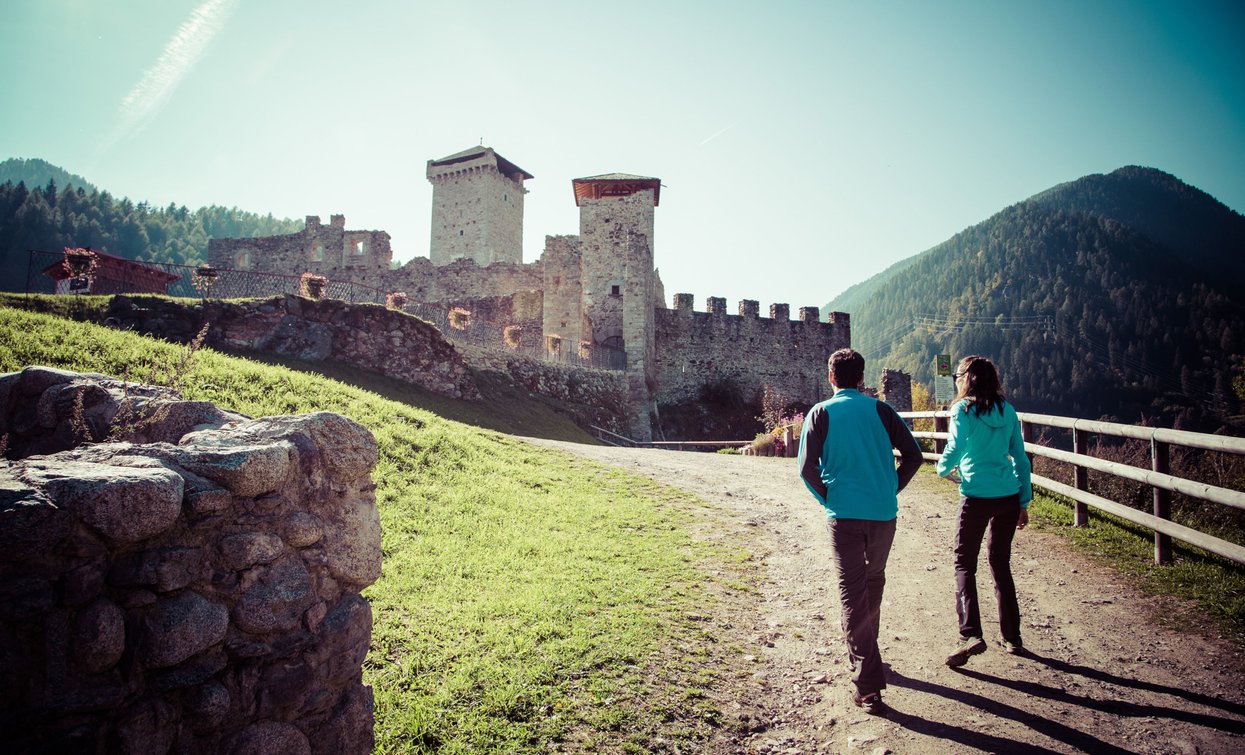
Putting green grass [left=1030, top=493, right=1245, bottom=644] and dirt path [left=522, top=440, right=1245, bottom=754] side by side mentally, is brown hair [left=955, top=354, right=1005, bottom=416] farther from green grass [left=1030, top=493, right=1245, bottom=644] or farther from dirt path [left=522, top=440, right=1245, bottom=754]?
green grass [left=1030, top=493, right=1245, bottom=644]

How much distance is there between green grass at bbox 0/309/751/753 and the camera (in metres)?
3.54

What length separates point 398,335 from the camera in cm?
1645

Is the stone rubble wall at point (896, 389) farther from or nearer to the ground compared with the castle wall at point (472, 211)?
nearer to the ground

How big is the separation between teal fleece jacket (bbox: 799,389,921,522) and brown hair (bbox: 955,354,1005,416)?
2.54ft

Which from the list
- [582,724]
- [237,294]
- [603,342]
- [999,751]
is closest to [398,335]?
[237,294]

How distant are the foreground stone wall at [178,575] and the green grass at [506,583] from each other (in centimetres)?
96

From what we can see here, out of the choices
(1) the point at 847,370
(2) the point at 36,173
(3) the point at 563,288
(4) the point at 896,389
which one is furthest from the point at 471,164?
(2) the point at 36,173

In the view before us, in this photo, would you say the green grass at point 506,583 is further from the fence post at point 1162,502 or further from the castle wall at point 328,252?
the castle wall at point 328,252

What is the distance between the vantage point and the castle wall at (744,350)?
102 feet

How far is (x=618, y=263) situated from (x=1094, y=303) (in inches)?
3459

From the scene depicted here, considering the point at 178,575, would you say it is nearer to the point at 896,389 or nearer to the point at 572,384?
the point at 572,384

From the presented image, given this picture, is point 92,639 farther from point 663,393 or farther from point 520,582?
point 663,393

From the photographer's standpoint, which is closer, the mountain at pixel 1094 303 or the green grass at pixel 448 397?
the green grass at pixel 448 397

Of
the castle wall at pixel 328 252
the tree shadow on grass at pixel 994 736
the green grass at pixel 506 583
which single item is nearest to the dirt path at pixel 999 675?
the tree shadow on grass at pixel 994 736
